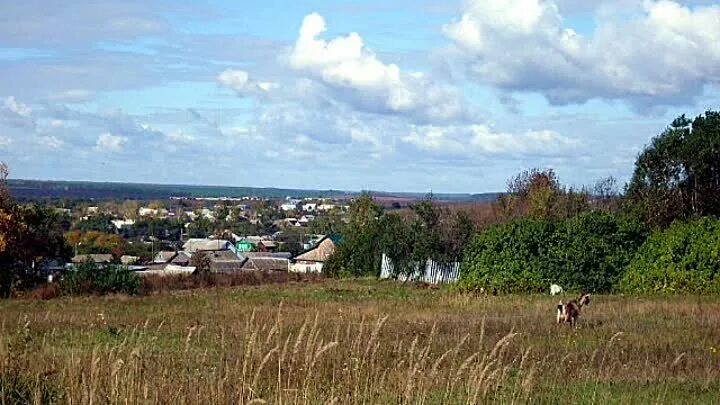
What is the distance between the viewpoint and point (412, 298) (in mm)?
26422

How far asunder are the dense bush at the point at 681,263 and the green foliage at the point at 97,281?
16.5 metres

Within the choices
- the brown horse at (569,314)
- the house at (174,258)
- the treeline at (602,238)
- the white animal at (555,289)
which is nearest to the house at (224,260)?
the house at (174,258)

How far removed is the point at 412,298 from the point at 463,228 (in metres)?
19.8

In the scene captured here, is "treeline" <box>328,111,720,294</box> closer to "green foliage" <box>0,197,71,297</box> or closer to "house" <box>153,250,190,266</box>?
"green foliage" <box>0,197,71,297</box>

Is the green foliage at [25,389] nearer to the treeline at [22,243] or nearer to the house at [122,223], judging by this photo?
the treeline at [22,243]

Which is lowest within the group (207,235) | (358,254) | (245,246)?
(207,235)

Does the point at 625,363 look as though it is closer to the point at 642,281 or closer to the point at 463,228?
the point at 642,281

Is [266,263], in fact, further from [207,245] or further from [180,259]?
[207,245]

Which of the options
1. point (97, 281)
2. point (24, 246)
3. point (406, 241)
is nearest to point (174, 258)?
point (406, 241)

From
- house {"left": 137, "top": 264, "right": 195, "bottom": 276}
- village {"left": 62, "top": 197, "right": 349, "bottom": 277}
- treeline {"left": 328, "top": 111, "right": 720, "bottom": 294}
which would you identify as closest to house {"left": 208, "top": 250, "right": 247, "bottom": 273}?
village {"left": 62, "top": 197, "right": 349, "bottom": 277}

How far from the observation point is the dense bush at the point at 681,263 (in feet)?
87.9

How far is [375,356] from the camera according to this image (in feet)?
34.0

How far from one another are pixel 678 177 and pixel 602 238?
24.9 feet

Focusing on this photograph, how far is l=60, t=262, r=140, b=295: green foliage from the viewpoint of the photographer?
31.5 metres
